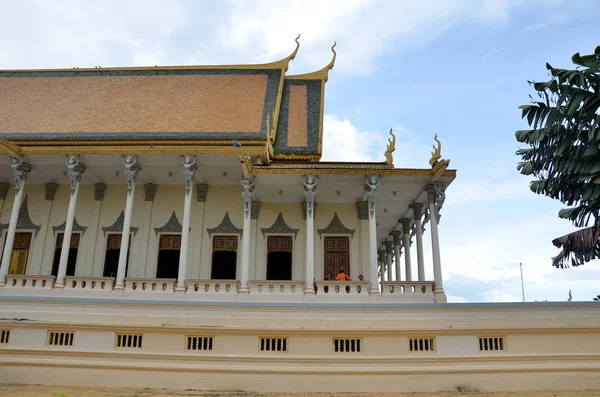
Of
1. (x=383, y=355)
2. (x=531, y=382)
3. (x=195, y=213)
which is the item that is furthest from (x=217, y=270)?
(x=531, y=382)

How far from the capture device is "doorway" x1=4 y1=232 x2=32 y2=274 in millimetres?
17333

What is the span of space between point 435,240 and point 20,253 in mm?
13828

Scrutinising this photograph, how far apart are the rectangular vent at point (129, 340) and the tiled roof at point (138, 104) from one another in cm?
856

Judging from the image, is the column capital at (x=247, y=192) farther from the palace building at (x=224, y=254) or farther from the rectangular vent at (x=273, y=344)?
the rectangular vent at (x=273, y=344)

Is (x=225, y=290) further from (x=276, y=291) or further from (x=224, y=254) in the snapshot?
(x=224, y=254)

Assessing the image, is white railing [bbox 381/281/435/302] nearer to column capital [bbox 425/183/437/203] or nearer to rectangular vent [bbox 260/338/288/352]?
column capital [bbox 425/183/437/203]

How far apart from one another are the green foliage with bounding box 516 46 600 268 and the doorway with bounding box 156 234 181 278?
11997 mm

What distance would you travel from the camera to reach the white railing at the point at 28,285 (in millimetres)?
14242

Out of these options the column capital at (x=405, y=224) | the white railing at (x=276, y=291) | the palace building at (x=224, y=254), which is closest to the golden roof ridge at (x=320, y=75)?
the palace building at (x=224, y=254)

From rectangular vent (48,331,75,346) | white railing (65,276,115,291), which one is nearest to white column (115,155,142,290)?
white railing (65,276,115,291)

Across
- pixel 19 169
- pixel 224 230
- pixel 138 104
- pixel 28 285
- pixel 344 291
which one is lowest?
pixel 344 291

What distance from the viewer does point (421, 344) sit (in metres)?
10.7

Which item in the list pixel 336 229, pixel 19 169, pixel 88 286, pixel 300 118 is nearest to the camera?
pixel 88 286

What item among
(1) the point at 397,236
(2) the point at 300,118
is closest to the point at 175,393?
(2) the point at 300,118
